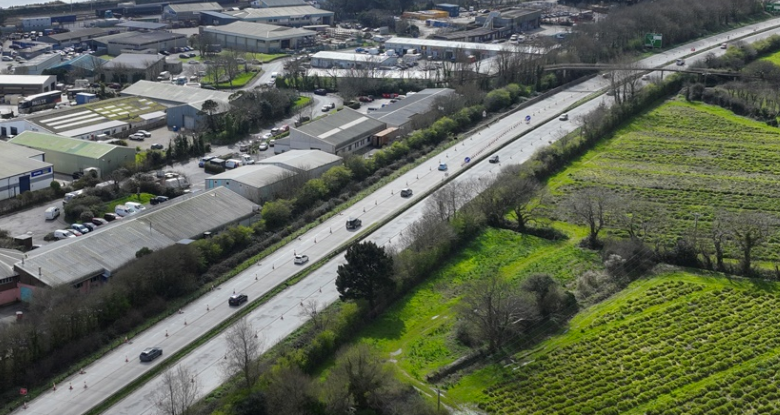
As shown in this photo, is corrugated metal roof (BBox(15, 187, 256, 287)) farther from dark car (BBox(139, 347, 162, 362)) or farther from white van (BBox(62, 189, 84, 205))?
dark car (BBox(139, 347, 162, 362))

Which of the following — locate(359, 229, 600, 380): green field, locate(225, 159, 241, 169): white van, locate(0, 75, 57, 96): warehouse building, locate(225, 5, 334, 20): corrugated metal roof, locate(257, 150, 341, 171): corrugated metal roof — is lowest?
locate(359, 229, 600, 380): green field

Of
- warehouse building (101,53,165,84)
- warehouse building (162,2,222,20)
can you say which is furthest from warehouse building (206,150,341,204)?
warehouse building (162,2,222,20)

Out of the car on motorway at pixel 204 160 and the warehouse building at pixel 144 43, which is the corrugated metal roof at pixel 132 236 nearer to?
the car on motorway at pixel 204 160

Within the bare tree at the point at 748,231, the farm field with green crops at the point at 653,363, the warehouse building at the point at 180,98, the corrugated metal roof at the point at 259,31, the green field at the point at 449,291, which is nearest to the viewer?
the farm field with green crops at the point at 653,363

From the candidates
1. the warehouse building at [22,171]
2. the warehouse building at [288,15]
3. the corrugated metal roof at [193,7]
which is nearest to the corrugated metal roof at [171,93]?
the warehouse building at [22,171]

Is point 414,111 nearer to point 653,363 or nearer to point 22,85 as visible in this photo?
point 22,85

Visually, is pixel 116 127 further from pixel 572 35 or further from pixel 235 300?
pixel 572 35

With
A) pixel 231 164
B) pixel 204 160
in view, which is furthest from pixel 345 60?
pixel 231 164
